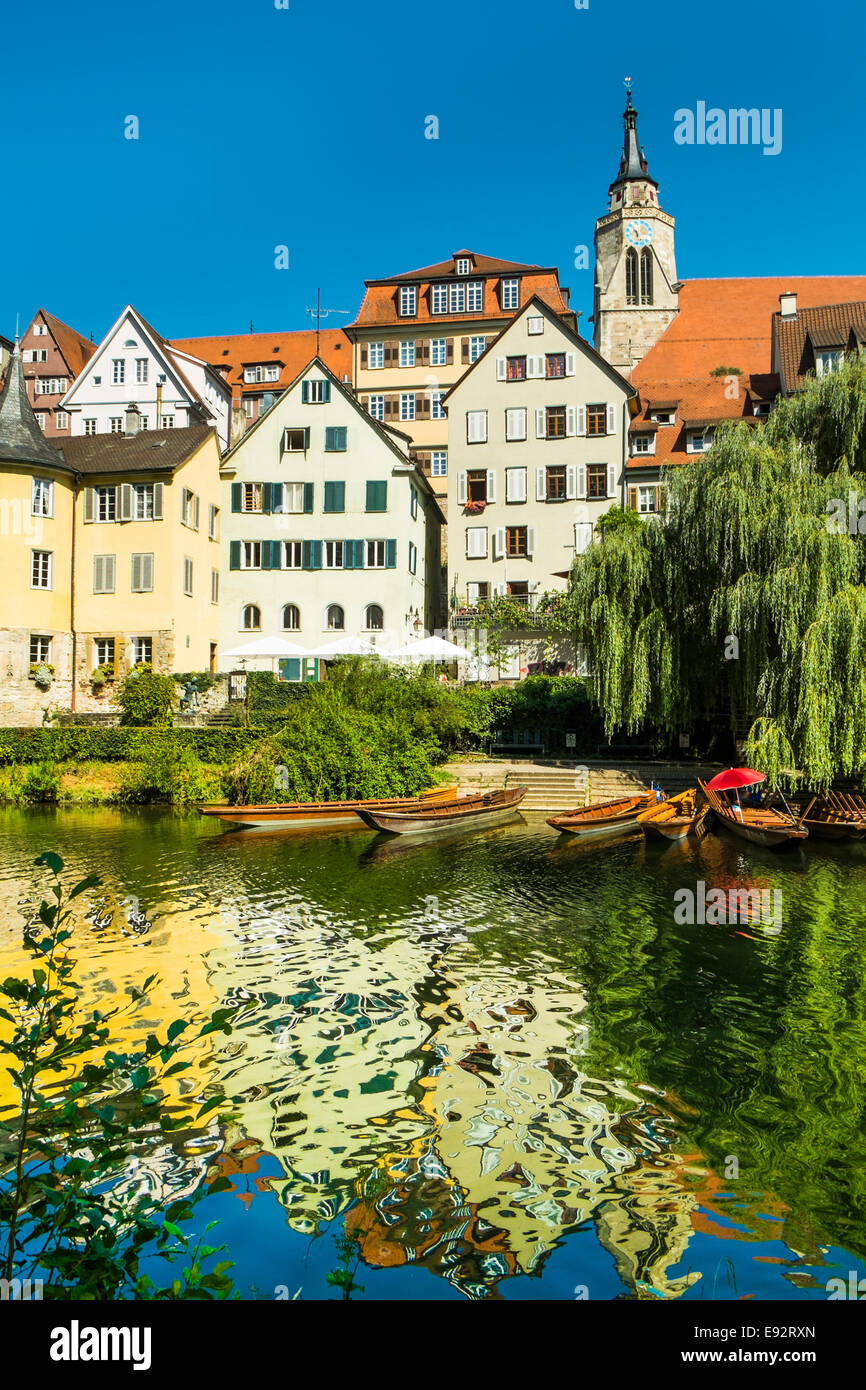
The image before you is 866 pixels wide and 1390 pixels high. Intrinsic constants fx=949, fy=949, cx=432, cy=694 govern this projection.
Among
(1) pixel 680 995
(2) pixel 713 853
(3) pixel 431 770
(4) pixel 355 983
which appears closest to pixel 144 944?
(4) pixel 355 983

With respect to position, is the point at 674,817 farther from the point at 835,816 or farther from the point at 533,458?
the point at 533,458

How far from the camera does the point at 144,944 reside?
1338cm

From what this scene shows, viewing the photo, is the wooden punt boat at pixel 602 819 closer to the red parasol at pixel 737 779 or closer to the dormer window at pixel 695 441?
the red parasol at pixel 737 779

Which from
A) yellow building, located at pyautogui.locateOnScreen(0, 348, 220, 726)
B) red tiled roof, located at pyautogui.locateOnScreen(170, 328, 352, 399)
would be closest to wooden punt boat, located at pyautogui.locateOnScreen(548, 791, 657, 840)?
yellow building, located at pyautogui.locateOnScreen(0, 348, 220, 726)

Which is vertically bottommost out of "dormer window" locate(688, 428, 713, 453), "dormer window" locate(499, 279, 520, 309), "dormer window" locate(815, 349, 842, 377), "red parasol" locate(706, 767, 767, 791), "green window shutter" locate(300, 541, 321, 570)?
"red parasol" locate(706, 767, 767, 791)

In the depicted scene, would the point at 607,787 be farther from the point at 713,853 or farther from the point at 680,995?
the point at 680,995

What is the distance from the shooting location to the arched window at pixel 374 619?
135ft

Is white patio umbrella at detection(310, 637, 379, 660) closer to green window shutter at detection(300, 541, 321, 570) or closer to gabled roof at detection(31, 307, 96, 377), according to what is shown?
green window shutter at detection(300, 541, 321, 570)

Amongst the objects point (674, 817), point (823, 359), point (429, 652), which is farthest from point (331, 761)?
point (823, 359)

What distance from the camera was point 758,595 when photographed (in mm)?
23516

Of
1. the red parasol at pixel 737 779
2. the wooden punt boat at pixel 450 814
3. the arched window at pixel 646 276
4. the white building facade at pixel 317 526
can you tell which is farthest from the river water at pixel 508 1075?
the arched window at pixel 646 276

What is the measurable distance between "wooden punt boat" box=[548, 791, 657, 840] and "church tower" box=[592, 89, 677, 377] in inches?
1996

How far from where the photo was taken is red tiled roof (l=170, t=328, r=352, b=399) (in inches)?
2461

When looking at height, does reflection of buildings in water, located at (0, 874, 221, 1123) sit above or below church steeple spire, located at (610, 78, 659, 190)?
below
